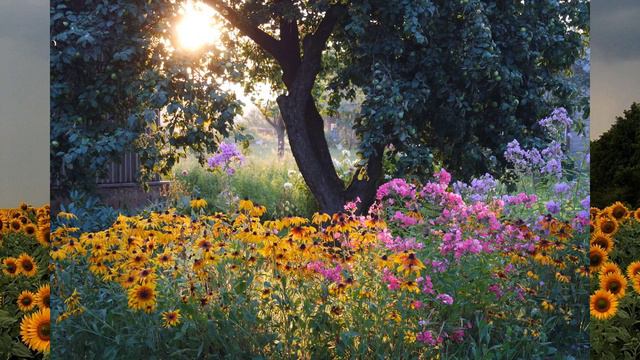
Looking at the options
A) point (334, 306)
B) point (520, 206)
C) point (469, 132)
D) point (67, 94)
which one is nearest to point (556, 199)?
point (520, 206)

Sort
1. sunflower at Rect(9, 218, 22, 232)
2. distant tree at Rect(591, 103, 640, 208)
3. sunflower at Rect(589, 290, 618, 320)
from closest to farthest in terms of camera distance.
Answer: sunflower at Rect(589, 290, 618, 320) → sunflower at Rect(9, 218, 22, 232) → distant tree at Rect(591, 103, 640, 208)

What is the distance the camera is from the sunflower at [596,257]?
2.99 m

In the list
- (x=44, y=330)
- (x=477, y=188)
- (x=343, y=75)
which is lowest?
(x=44, y=330)

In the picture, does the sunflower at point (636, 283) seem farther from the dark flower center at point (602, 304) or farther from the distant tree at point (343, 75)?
the distant tree at point (343, 75)

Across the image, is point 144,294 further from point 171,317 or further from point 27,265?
point 27,265

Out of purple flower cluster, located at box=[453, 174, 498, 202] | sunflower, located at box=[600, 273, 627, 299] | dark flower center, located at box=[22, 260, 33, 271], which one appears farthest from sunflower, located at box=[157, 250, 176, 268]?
sunflower, located at box=[600, 273, 627, 299]

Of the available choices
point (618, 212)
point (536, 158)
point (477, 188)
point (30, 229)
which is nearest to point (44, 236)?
point (30, 229)

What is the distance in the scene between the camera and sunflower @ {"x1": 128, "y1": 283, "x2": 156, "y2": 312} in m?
2.59

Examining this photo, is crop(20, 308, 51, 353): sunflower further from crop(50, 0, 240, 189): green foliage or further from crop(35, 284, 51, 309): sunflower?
crop(50, 0, 240, 189): green foliage

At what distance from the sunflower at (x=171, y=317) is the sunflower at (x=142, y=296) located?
72 mm

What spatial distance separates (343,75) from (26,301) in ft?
5.53

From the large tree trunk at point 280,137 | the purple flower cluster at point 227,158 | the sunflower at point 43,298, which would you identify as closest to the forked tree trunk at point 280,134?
the large tree trunk at point 280,137

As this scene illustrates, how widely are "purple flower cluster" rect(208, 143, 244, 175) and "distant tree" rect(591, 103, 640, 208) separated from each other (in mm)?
2601

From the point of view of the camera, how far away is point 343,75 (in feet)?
10.7
